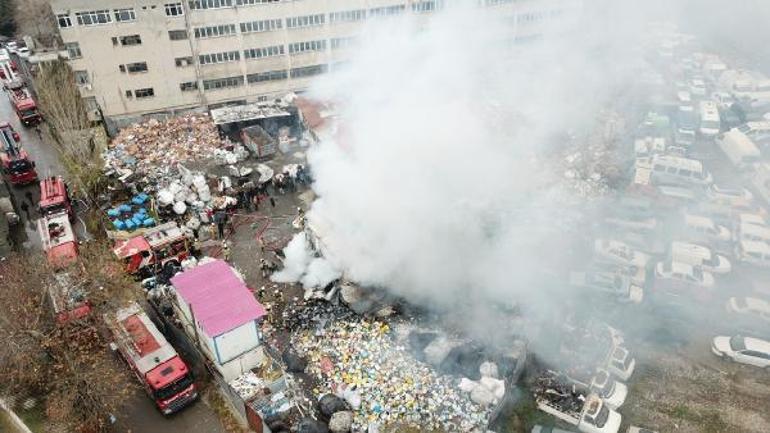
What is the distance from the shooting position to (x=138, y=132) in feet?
85.1

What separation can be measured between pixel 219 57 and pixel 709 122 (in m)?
22.4

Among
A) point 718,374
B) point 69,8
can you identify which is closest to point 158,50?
point 69,8

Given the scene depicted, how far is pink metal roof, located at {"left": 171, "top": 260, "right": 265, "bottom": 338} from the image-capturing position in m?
13.3

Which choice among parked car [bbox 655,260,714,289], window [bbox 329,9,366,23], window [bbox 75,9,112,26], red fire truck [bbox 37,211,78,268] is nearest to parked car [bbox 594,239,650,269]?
parked car [bbox 655,260,714,289]

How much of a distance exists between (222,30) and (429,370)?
19366mm

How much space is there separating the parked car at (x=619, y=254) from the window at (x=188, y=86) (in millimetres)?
19927

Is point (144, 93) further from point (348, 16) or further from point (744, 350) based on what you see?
point (744, 350)

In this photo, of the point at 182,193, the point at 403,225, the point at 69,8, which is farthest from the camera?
the point at 69,8

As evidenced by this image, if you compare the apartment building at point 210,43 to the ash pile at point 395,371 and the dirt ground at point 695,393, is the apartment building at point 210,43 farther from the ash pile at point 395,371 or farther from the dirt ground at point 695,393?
the dirt ground at point 695,393

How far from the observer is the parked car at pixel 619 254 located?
664 inches

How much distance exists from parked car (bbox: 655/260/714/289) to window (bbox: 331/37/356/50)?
18.3 meters

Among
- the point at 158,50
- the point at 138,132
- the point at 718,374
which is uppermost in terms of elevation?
the point at 158,50

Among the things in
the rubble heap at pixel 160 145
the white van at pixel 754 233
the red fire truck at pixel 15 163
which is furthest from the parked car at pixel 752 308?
the red fire truck at pixel 15 163

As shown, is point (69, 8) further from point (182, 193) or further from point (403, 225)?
point (403, 225)
